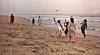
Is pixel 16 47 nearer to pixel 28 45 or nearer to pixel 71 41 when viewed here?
pixel 28 45

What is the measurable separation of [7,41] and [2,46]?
132 cm

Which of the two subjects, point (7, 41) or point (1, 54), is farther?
point (7, 41)

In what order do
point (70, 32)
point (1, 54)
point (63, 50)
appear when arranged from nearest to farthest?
1. point (1, 54)
2. point (63, 50)
3. point (70, 32)

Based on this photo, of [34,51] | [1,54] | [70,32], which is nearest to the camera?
[1,54]

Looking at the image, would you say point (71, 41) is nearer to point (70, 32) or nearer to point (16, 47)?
point (70, 32)

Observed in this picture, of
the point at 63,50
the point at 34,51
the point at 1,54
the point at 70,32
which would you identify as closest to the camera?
the point at 1,54

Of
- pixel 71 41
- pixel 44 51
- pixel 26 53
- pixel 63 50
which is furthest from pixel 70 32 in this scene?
pixel 26 53

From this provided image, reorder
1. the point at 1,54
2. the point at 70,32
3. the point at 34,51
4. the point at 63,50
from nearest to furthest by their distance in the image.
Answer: the point at 1,54 < the point at 34,51 < the point at 63,50 < the point at 70,32

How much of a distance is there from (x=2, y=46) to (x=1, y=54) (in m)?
1.46

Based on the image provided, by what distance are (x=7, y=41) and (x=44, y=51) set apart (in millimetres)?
2505

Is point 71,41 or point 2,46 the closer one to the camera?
point 2,46

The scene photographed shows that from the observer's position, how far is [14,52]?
1056 centimetres

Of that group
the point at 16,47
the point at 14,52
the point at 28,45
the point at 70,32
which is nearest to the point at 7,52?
the point at 14,52

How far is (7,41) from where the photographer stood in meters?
12.8
